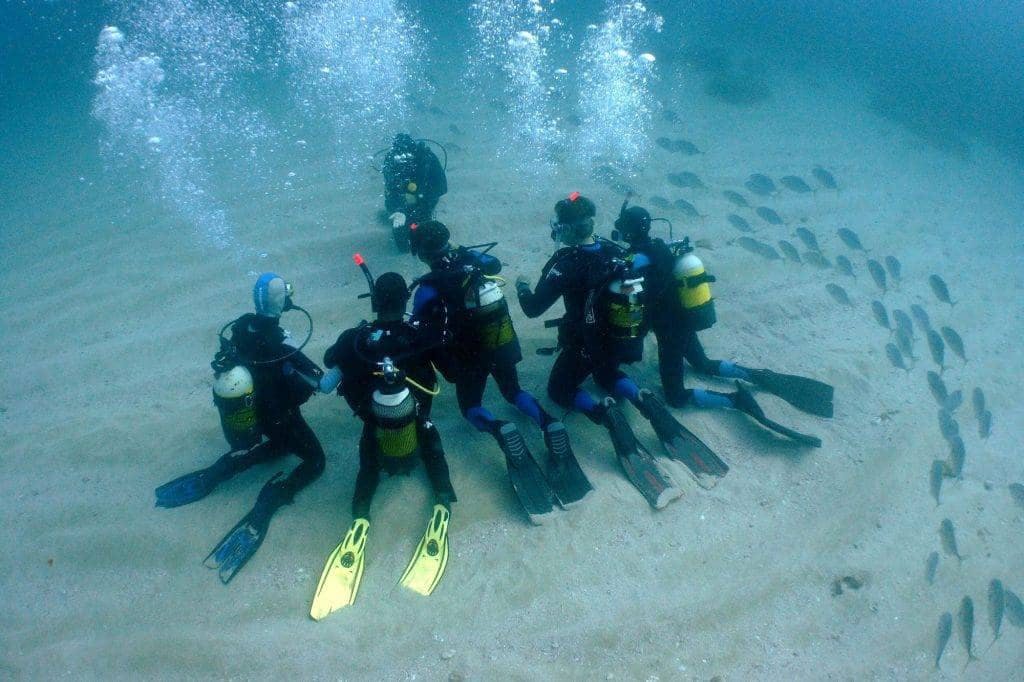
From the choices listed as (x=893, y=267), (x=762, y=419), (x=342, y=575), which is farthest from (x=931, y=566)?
(x=893, y=267)

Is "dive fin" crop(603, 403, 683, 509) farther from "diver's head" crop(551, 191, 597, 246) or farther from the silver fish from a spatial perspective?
the silver fish

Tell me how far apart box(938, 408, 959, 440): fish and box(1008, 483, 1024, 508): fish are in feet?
2.15

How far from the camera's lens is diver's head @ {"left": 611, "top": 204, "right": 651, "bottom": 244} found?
171 inches

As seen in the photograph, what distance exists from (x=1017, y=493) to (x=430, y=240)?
6.36 meters

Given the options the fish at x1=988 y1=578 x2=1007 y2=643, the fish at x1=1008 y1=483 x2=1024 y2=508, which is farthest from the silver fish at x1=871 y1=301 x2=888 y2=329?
the fish at x1=988 y1=578 x2=1007 y2=643

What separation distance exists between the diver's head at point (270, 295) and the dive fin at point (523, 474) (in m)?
1.92

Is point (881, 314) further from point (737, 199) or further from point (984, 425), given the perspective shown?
point (737, 199)

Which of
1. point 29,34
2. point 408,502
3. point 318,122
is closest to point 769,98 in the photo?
point 318,122

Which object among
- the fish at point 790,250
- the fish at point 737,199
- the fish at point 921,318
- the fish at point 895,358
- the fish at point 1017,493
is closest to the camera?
the fish at point 1017,493

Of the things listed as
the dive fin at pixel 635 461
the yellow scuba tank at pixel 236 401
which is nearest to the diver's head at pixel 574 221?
the dive fin at pixel 635 461

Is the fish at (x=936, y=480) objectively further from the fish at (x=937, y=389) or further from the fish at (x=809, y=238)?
the fish at (x=809, y=238)

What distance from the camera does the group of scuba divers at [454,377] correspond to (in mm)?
3375

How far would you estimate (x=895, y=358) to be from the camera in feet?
20.9

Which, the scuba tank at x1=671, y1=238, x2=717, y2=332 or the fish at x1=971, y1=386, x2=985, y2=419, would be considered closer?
the scuba tank at x1=671, y1=238, x2=717, y2=332
